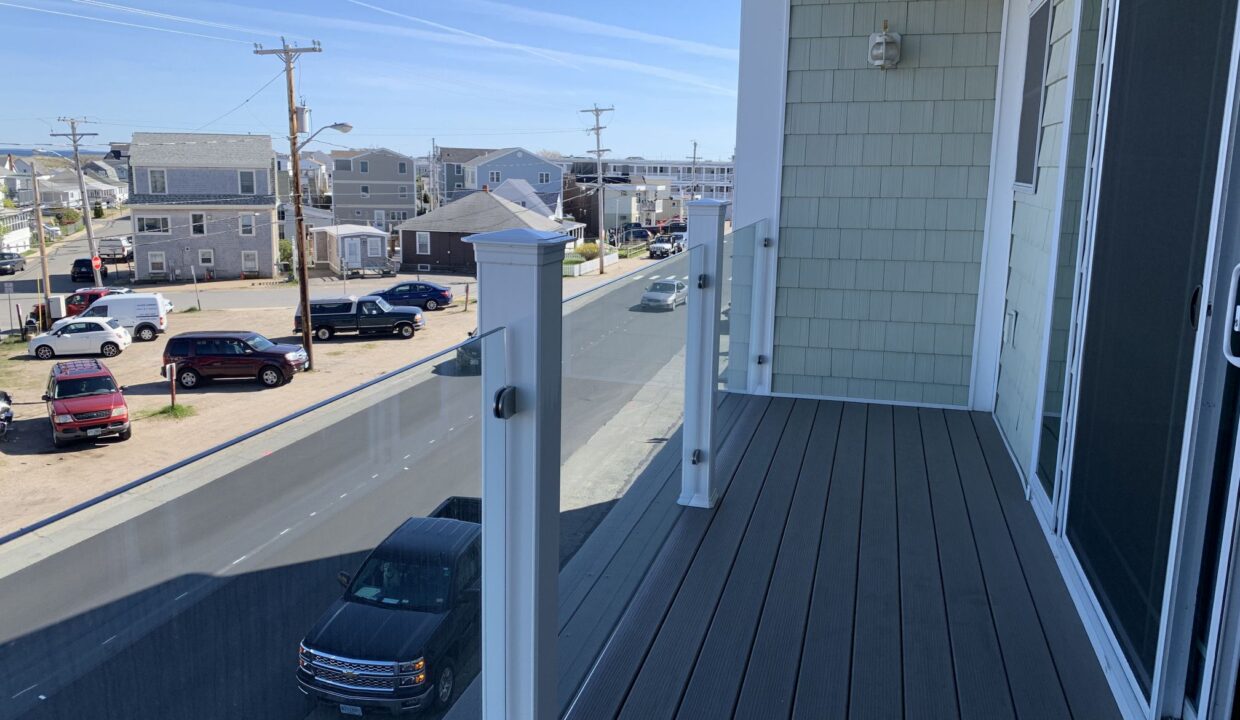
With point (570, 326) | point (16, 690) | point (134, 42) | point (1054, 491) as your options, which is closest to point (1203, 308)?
point (570, 326)

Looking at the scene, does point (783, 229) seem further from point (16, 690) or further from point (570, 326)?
point (16, 690)

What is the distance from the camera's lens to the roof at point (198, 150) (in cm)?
3134

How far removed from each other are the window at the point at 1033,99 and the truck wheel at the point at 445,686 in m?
3.30

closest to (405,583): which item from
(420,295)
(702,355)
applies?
(702,355)

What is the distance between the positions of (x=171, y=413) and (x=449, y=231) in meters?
19.0

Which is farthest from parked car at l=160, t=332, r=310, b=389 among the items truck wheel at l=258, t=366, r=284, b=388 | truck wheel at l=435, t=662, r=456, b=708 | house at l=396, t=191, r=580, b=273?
truck wheel at l=435, t=662, r=456, b=708

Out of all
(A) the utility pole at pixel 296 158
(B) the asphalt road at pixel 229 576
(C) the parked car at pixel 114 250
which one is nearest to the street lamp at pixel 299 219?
(A) the utility pole at pixel 296 158

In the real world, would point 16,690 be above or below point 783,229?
below

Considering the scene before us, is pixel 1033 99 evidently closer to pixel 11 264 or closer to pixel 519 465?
pixel 519 465

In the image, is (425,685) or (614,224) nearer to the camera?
(425,685)

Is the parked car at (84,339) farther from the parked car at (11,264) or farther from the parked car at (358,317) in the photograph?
the parked car at (11,264)

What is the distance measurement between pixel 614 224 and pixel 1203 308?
48.3m

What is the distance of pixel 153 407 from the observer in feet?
53.6

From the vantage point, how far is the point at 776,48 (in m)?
4.80
